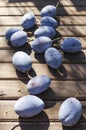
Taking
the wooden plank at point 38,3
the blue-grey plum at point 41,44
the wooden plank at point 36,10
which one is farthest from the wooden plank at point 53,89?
the wooden plank at point 38,3

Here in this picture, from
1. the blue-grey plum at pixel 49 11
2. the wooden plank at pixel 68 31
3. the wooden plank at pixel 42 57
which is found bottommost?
the wooden plank at pixel 42 57

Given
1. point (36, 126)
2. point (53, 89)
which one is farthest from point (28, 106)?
point (53, 89)

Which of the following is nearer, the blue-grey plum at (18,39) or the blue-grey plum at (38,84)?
the blue-grey plum at (38,84)

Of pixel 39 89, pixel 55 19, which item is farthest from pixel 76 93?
pixel 55 19

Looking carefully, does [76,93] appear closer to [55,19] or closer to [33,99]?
[33,99]

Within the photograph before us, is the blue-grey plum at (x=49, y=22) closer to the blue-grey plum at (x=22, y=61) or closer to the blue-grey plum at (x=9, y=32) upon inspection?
the blue-grey plum at (x=9, y=32)

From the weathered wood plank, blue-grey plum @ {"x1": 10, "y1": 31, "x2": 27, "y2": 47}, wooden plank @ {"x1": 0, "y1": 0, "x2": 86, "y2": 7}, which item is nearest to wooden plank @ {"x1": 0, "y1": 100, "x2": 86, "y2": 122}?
the weathered wood plank

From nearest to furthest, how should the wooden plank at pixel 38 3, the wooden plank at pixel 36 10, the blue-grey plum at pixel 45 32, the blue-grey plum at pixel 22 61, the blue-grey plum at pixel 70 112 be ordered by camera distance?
the blue-grey plum at pixel 70 112 < the blue-grey plum at pixel 22 61 < the blue-grey plum at pixel 45 32 < the wooden plank at pixel 36 10 < the wooden plank at pixel 38 3

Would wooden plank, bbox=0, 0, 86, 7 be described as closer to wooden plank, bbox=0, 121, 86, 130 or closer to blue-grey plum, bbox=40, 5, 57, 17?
blue-grey plum, bbox=40, 5, 57, 17
